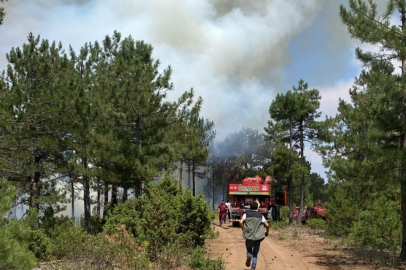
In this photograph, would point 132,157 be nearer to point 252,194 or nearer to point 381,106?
point 381,106

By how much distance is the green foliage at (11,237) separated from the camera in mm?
5863

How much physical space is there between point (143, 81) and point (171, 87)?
1.38 metres

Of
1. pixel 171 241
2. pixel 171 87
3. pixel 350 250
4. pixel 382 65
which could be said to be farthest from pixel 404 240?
pixel 171 87

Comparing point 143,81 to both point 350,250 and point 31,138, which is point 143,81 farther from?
point 350,250

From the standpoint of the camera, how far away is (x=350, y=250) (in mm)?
14508

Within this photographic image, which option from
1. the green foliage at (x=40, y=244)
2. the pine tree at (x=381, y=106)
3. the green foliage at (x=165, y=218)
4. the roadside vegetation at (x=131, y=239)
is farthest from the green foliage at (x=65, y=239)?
the pine tree at (x=381, y=106)

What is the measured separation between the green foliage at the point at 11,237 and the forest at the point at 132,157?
20 mm

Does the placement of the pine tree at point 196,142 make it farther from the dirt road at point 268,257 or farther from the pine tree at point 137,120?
the dirt road at point 268,257

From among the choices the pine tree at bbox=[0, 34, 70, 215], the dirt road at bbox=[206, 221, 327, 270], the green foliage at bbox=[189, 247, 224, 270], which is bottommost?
the dirt road at bbox=[206, 221, 327, 270]

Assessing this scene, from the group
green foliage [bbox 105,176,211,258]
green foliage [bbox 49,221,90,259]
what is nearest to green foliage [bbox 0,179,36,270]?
green foliage [bbox 105,176,211,258]

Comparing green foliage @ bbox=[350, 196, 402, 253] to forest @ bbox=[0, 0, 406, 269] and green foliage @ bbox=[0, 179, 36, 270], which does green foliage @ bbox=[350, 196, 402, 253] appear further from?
green foliage @ bbox=[0, 179, 36, 270]

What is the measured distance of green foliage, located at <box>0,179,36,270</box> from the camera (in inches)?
231

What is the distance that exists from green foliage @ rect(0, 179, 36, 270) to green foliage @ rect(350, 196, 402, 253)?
10.4 metres

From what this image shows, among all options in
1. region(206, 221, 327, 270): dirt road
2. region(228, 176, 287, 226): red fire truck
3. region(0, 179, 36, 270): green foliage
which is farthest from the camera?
region(228, 176, 287, 226): red fire truck
